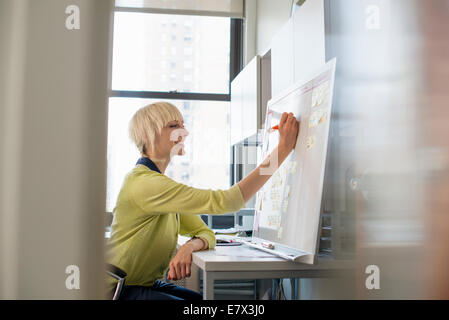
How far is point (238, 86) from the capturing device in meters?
3.12

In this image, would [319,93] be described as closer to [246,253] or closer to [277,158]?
[277,158]

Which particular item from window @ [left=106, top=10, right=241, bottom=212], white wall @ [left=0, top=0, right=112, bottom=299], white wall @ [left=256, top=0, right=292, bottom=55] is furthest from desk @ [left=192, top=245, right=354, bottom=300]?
white wall @ [left=256, top=0, right=292, bottom=55]

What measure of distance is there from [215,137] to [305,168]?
1.96 metres

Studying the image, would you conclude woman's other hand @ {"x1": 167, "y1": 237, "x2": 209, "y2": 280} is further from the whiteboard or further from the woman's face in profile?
the woman's face in profile

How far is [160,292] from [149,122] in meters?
0.59

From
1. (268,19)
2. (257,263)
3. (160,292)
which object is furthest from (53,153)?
(268,19)

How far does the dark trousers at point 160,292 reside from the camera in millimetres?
1285

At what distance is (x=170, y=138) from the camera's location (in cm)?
157

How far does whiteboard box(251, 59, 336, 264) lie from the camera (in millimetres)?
1121

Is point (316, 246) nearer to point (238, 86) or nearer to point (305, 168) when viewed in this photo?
point (305, 168)

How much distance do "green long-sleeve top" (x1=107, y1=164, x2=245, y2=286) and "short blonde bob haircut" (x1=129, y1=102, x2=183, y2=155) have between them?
0.12 metres

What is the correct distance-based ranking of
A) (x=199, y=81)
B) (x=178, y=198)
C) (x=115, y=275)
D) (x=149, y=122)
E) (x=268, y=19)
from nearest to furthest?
(x=115, y=275)
(x=178, y=198)
(x=149, y=122)
(x=268, y=19)
(x=199, y=81)
